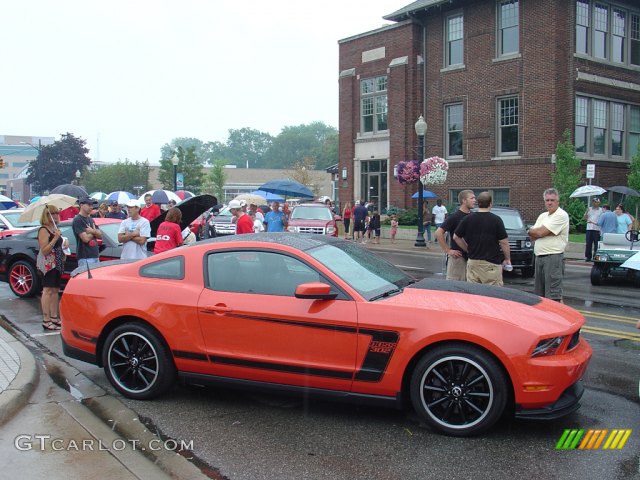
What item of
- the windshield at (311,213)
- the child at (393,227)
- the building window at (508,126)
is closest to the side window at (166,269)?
the windshield at (311,213)

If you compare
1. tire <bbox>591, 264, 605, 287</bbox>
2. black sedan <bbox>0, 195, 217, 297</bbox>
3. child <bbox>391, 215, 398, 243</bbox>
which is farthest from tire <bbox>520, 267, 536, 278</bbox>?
child <bbox>391, 215, 398, 243</bbox>

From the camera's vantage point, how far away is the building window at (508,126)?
26.3 metres

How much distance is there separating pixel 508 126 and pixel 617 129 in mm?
5264

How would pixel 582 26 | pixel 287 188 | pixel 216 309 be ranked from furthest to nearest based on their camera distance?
pixel 582 26
pixel 287 188
pixel 216 309

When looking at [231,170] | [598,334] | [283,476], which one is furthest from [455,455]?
[231,170]

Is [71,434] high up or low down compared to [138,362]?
down

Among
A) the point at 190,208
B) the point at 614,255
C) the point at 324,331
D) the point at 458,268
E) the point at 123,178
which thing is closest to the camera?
the point at 324,331

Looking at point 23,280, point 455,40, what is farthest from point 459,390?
point 455,40

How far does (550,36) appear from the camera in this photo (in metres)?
24.7

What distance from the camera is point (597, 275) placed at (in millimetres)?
13070

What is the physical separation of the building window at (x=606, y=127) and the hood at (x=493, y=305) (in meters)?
23.1

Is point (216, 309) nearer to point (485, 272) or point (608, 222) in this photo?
→ point (485, 272)

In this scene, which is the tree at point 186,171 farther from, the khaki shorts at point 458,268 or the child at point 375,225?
the khaki shorts at point 458,268

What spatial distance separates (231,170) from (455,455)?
281 ft
